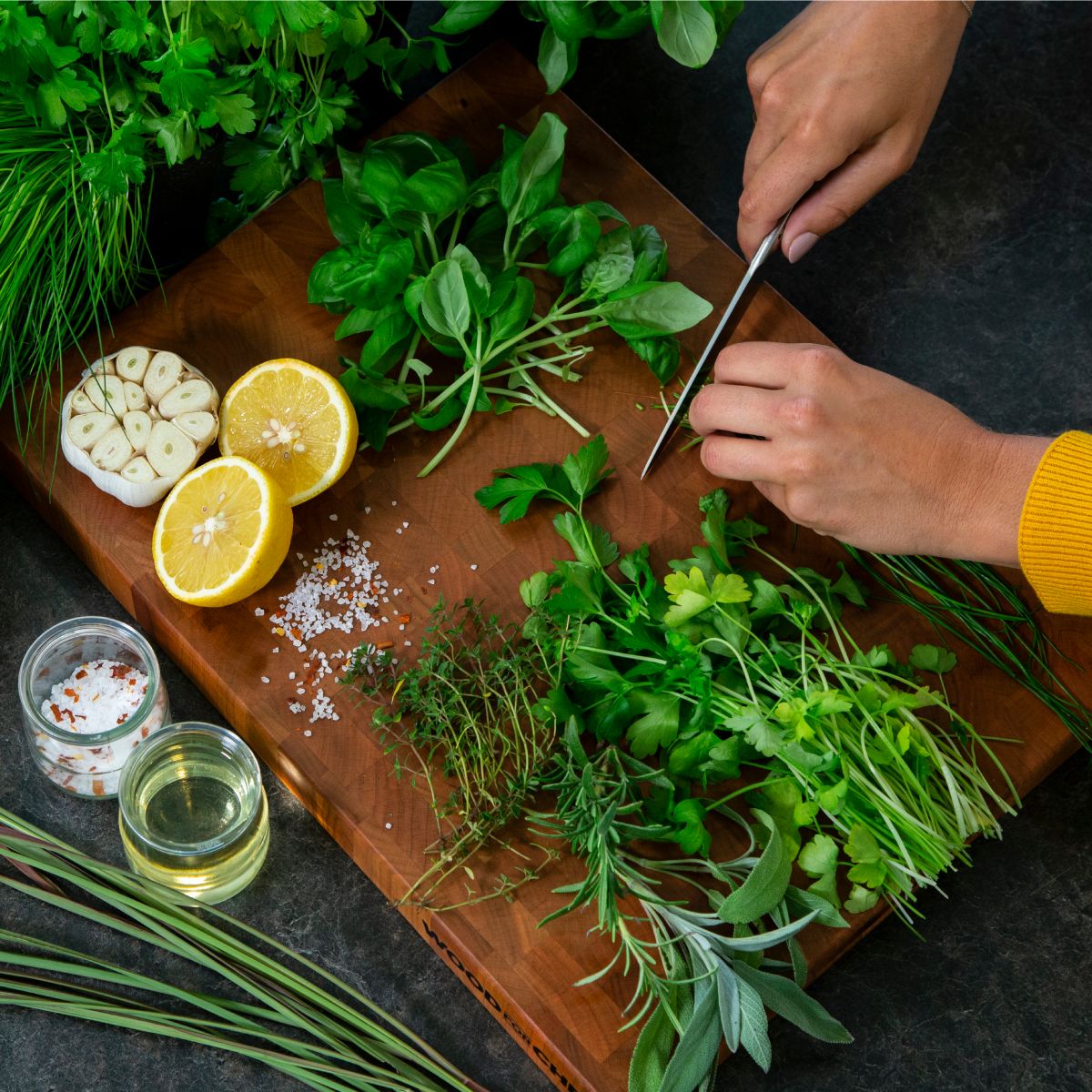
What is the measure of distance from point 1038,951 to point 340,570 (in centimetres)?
88

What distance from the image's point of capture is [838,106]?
1.47m

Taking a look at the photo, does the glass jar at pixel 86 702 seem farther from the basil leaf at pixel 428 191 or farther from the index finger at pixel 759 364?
the index finger at pixel 759 364

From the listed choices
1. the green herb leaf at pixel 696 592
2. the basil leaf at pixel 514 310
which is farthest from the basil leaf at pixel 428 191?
the green herb leaf at pixel 696 592

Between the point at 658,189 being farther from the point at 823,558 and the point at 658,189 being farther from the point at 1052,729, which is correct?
the point at 1052,729

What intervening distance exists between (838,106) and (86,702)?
102 centimetres

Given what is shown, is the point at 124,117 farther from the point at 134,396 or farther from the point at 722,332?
the point at 722,332

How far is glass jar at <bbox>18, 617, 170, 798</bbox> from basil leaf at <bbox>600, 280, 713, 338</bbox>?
623mm

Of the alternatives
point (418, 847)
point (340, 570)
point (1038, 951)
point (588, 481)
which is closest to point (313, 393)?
point (340, 570)

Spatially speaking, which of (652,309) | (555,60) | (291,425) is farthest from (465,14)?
(291,425)

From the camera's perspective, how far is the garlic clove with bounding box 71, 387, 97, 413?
1.46 meters

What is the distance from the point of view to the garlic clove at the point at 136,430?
4.76ft

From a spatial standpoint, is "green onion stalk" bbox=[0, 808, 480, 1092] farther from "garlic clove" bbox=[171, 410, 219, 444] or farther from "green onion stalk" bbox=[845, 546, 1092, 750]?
"green onion stalk" bbox=[845, 546, 1092, 750]

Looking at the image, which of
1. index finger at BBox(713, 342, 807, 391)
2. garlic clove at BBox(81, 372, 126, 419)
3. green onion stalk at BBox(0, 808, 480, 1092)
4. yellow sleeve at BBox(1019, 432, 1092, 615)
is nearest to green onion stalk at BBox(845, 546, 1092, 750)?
yellow sleeve at BBox(1019, 432, 1092, 615)

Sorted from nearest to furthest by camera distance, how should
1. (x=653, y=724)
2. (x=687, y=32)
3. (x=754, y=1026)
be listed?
(x=754, y=1026) < (x=653, y=724) < (x=687, y=32)
